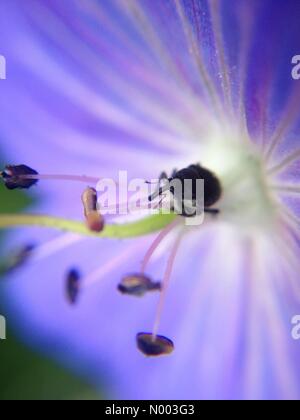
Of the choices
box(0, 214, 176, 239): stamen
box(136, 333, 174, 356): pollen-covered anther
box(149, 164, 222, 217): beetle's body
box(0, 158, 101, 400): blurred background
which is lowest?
box(0, 158, 101, 400): blurred background

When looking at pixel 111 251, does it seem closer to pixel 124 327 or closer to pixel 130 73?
pixel 124 327

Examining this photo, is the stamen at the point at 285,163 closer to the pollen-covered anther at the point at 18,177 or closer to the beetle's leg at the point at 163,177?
the beetle's leg at the point at 163,177

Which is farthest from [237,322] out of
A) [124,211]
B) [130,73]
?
[130,73]

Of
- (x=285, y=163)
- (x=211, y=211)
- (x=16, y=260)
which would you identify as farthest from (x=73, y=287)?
(x=285, y=163)

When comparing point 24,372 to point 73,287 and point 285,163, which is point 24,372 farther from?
point 285,163

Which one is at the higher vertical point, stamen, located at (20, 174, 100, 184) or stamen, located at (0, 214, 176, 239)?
stamen, located at (20, 174, 100, 184)

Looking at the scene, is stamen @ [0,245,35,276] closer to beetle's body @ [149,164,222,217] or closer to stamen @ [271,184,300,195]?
beetle's body @ [149,164,222,217]

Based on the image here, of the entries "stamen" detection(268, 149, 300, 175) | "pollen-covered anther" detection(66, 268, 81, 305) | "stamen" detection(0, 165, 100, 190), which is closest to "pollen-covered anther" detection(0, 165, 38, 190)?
"stamen" detection(0, 165, 100, 190)
